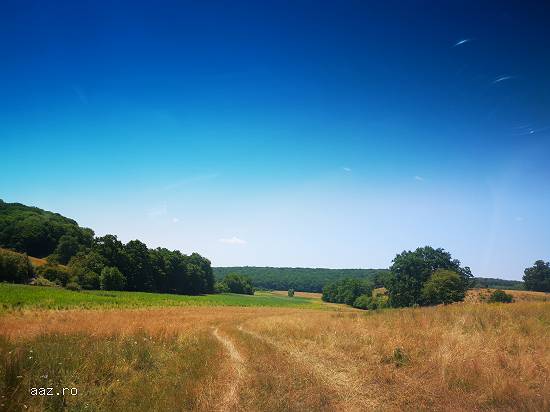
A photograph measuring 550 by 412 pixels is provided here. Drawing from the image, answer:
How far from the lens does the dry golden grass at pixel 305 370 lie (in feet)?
21.0

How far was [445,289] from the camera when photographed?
185 ft

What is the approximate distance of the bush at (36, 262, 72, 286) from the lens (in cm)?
6469

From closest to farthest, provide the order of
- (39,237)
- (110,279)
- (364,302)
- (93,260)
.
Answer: (110,279)
(93,260)
(39,237)
(364,302)

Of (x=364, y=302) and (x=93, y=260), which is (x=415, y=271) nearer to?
(x=364, y=302)

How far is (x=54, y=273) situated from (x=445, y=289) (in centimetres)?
7375

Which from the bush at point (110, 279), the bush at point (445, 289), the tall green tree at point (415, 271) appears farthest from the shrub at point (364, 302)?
the bush at point (110, 279)

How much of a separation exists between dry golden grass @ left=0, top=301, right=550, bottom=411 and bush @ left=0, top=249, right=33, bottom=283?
189 ft

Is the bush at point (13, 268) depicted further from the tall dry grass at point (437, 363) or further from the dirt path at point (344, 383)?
the dirt path at point (344, 383)

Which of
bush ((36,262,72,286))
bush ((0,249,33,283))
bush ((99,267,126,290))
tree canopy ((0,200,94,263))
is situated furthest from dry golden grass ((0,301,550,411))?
tree canopy ((0,200,94,263))

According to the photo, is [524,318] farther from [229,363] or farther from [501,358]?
[229,363]

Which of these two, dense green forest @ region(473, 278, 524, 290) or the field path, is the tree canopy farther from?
dense green forest @ region(473, 278, 524, 290)

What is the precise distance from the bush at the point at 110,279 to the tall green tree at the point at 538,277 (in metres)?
102

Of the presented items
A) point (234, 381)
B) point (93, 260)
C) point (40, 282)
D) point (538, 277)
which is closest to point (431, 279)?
point (538, 277)

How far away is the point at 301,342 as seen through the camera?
44.6 ft
